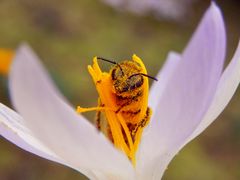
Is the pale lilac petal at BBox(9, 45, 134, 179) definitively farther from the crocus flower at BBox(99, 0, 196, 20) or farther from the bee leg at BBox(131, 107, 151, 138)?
the crocus flower at BBox(99, 0, 196, 20)

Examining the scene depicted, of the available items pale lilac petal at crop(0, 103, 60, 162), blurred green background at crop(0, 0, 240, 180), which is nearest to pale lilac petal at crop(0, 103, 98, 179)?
pale lilac petal at crop(0, 103, 60, 162)

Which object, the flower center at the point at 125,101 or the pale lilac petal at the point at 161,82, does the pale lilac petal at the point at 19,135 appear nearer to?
the flower center at the point at 125,101

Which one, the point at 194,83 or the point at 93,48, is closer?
the point at 194,83

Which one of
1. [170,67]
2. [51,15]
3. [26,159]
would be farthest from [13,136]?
[51,15]

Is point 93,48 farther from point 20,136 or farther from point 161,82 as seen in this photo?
point 20,136

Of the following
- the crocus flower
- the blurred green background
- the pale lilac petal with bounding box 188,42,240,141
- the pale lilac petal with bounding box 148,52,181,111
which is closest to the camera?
the pale lilac petal with bounding box 188,42,240,141

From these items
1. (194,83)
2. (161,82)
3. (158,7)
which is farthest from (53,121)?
(158,7)
